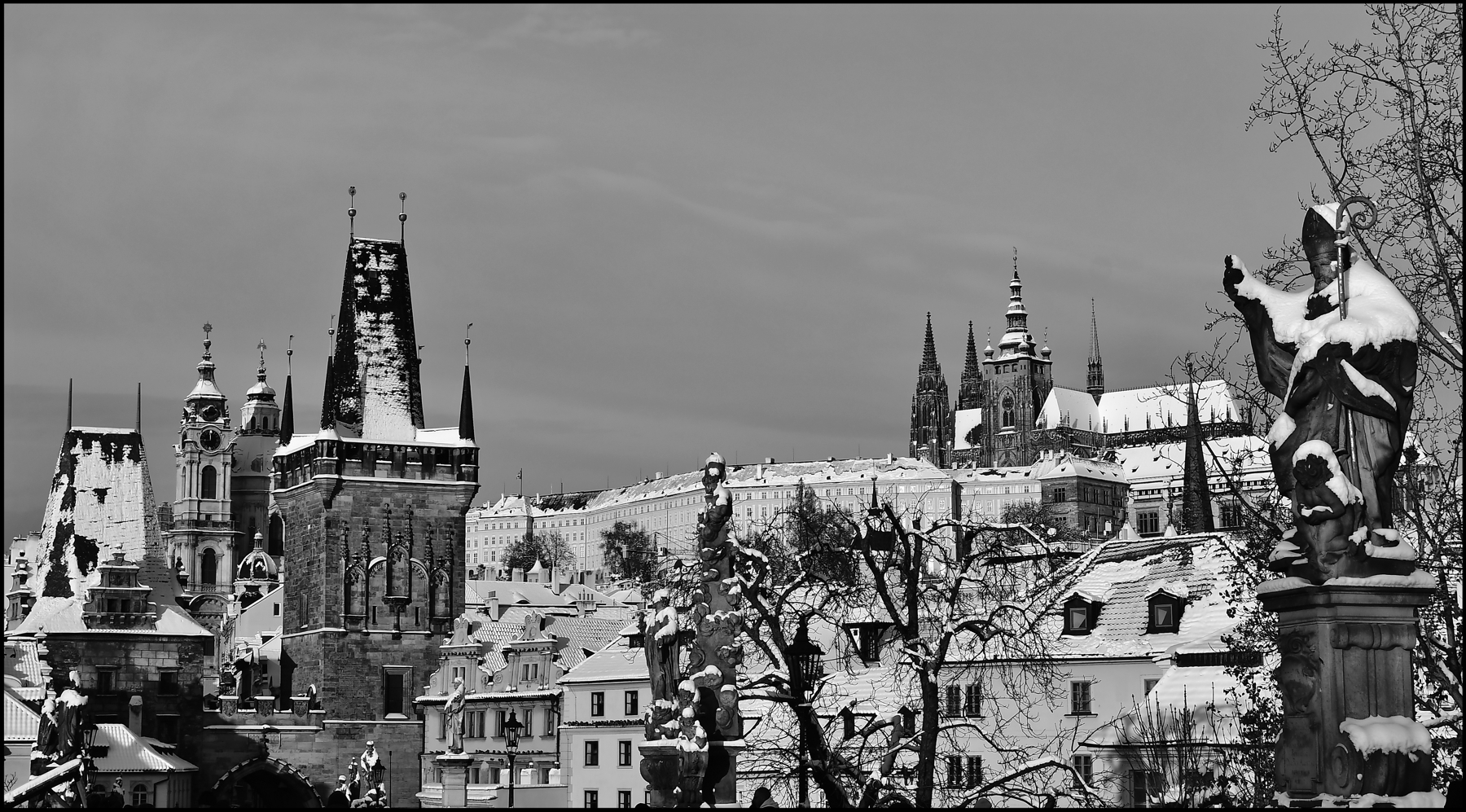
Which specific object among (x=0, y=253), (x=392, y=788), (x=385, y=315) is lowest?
(x=392, y=788)

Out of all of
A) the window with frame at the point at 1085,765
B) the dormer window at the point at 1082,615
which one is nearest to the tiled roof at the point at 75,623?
the dormer window at the point at 1082,615

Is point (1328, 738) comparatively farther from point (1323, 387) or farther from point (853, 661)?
point (853, 661)

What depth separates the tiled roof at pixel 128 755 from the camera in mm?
64062

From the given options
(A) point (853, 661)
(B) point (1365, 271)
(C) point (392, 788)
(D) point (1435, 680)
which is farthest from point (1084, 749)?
(C) point (392, 788)

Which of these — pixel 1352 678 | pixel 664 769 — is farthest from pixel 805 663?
pixel 1352 678

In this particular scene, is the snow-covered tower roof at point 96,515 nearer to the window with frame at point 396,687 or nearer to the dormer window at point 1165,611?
the window with frame at point 396,687

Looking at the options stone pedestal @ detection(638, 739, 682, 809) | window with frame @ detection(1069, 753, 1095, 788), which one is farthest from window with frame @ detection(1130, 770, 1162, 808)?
stone pedestal @ detection(638, 739, 682, 809)

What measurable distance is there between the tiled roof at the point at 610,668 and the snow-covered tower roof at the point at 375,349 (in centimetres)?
1462

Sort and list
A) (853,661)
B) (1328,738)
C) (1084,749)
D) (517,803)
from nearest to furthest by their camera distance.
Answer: (1328,738), (1084,749), (853,661), (517,803)

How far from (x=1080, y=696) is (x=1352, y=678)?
34.1 metres

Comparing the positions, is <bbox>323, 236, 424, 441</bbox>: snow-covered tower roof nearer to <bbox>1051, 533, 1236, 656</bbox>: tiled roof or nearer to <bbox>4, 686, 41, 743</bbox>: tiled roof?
<bbox>4, 686, 41, 743</bbox>: tiled roof

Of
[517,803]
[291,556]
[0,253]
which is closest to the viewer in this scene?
[0,253]

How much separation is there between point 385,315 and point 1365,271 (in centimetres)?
6658

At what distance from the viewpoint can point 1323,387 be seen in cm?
1016
